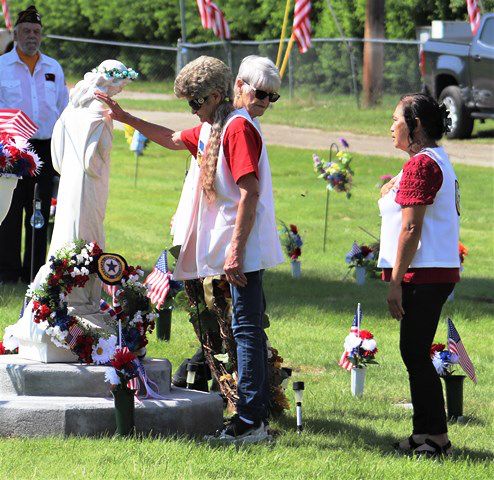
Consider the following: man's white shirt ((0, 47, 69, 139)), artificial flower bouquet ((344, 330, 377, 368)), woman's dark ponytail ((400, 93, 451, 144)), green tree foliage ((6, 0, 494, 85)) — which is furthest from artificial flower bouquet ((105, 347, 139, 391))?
green tree foliage ((6, 0, 494, 85))

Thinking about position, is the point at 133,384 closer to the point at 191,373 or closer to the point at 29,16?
the point at 191,373

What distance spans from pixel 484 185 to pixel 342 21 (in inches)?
513

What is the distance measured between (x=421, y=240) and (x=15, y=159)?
7.33 feet

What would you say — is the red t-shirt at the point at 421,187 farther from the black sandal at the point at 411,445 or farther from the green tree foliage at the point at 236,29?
the green tree foliage at the point at 236,29

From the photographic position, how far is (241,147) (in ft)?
20.6

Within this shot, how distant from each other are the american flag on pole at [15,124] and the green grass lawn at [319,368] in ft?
5.89

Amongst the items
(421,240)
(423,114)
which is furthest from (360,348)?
(423,114)

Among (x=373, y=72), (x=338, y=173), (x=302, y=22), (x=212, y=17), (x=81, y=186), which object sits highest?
(x=373, y=72)

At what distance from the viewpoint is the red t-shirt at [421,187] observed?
20.4 ft

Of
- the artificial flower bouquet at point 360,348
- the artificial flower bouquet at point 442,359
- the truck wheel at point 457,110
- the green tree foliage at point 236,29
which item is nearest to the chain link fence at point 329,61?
the green tree foliage at point 236,29

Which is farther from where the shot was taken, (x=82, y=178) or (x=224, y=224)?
(x=82, y=178)

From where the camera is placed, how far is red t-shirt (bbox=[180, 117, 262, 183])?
20.5 ft

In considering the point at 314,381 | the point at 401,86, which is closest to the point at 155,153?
the point at 401,86

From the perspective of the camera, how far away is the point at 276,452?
21.1 ft
